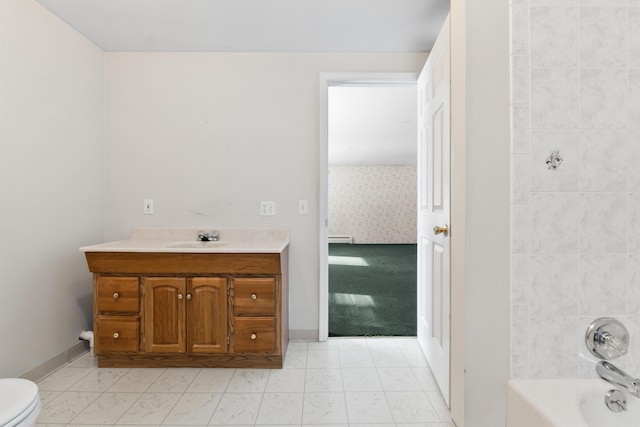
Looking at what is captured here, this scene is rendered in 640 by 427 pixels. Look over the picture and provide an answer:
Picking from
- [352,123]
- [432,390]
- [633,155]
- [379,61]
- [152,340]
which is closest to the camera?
[633,155]

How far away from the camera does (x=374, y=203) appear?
31.0 ft

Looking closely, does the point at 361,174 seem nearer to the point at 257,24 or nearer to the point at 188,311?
the point at 257,24

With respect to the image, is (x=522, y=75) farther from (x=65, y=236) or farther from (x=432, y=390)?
(x=65, y=236)

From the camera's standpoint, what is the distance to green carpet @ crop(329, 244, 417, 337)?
2.91 m

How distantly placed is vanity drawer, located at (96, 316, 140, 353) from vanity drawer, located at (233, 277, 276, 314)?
26.1 inches

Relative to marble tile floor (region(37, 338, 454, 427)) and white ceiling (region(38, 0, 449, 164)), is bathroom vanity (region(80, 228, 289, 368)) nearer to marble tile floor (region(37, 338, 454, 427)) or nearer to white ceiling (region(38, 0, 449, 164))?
marble tile floor (region(37, 338, 454, 427))

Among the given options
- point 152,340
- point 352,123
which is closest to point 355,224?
point 352,123

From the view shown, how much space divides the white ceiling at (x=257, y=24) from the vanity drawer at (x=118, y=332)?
1.96 meters

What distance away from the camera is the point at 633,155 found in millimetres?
1377

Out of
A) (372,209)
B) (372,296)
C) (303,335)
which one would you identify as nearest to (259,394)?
(303,335)

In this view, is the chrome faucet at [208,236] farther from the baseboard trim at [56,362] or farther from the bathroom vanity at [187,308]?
A: the baseboard trim at [56,362]

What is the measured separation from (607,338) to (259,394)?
5.45 ft

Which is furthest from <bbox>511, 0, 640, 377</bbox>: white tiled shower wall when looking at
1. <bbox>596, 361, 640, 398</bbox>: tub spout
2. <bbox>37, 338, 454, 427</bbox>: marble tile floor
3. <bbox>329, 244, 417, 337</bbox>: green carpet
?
<bbox>329, 244, 417, 337</bbox>: green carpet

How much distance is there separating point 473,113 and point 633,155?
683 mm
